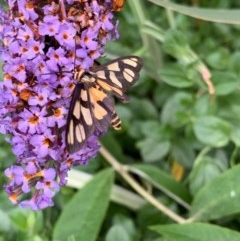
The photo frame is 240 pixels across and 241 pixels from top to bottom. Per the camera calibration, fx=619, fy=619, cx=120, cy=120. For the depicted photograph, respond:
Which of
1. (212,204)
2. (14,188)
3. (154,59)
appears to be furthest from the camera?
(154,59)

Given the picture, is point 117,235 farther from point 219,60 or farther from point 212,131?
point 219,60

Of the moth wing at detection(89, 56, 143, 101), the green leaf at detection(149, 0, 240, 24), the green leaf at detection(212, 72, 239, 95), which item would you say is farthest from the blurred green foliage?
the moth wing at detection(89, 56, 143, 101)

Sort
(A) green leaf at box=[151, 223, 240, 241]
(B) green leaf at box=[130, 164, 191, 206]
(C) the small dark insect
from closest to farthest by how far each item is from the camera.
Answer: (C) the small dark insect, (A) green leaf at box=[151, 223, 240, 241], (B) green leaf at box=[130, 164, 191, 206]

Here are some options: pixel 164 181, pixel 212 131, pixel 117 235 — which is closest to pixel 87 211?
pixel 117 235

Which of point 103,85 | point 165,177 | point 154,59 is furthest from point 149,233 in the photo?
point 103,85

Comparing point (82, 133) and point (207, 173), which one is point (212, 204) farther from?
point (82, 133)

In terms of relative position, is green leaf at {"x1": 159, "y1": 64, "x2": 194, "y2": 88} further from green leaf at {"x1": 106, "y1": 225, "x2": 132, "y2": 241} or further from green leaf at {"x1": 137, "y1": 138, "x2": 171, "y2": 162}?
green leaf at {"x1": 106, "y1": 225, "x2": 132, "y2": 241}
